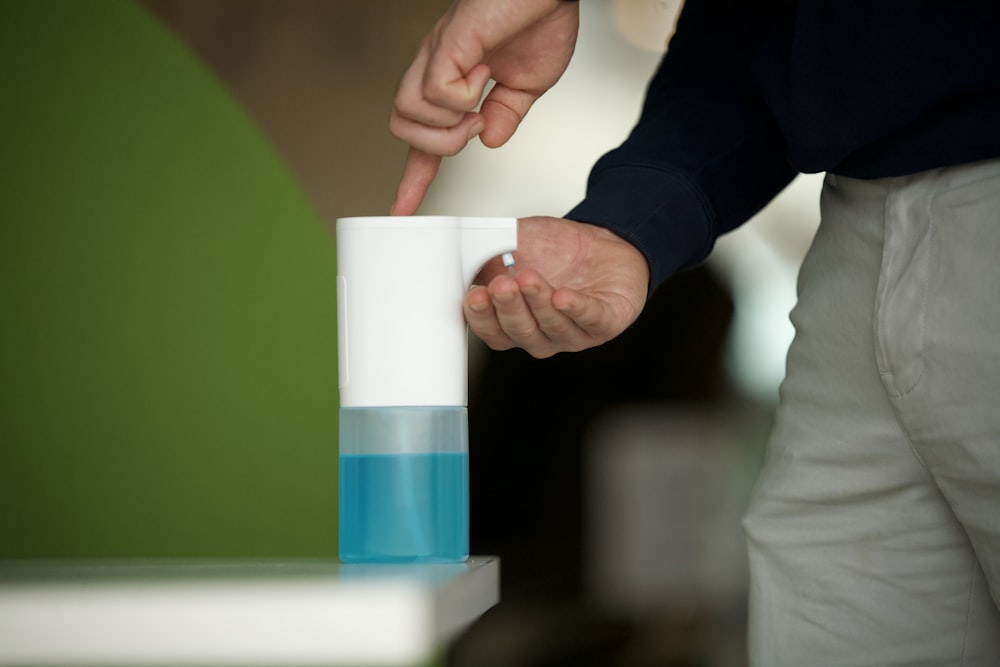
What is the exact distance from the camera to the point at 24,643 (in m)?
0.51

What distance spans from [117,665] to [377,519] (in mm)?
238

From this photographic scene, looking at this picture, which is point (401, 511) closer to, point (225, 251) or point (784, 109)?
point (784, 109)

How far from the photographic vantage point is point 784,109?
0.83 meters

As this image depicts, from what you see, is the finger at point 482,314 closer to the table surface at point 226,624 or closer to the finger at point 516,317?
the finger at point 516,317

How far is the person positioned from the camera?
0.73 meters

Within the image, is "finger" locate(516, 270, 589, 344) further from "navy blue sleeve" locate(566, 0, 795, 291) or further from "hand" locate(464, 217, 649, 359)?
"navy blue sleeve" locate(566, 0, 795, 291)

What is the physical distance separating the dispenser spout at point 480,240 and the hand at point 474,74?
0.24 ft

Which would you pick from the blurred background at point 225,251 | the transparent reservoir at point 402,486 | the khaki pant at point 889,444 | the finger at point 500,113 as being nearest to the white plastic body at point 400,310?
the transparent reservoir at point 402,486

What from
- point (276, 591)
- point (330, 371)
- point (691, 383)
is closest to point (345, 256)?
point (276, 591)

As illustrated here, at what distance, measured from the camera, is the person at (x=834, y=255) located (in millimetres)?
733

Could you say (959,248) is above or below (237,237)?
below

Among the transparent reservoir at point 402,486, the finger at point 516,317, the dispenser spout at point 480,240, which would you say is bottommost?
the transparent reservoir at point 402,486

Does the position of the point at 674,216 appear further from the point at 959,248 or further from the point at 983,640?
the point at 983,640

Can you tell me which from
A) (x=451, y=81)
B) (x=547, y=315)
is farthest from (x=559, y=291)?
(x=451, y=81)
